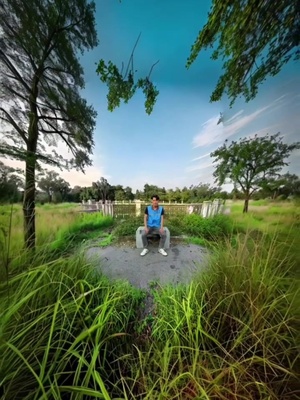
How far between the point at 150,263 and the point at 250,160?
4.39ft

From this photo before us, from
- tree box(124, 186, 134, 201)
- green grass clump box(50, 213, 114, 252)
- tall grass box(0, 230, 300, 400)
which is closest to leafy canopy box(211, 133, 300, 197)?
tall grass box(0, 230, 300, 400)

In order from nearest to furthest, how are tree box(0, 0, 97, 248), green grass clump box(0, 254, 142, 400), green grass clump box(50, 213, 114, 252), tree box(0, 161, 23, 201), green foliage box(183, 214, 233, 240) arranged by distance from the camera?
green grass clump box(0, 254, 142, 400) → tree box(0, 161, 23, 201) → tree box(0, 0, 97, 248) → green grass clump box(50, 213, 114, 252) → green foliage box(183, 214, 233, 240)

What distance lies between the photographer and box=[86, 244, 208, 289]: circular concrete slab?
4.65 ft

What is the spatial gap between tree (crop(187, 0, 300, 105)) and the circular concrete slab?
5.07 feet

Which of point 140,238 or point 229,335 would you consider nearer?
point 229,335

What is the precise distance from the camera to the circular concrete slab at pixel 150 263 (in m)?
1.42

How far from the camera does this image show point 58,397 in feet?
1.98

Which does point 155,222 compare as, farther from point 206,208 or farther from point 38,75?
point 38,75

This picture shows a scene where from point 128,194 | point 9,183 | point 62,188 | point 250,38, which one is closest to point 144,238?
point 128,194

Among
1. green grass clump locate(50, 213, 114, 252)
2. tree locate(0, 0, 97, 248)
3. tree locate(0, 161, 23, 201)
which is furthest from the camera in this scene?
green grass clump locate(50, 213, 114, 252)

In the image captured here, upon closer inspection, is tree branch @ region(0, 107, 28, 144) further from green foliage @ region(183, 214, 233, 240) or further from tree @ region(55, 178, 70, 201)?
green foliage @ region(183, 214, 233, 240)

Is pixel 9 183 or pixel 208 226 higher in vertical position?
pixel 9 183

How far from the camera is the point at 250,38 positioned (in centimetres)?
127

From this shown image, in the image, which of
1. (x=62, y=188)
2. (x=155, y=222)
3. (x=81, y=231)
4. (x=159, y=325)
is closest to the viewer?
(x=159, y=325)
